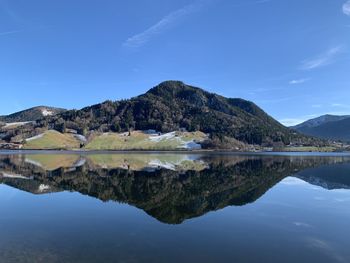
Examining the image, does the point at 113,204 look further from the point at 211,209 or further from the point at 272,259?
the point at 272,259

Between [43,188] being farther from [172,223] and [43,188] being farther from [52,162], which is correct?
[52,162]

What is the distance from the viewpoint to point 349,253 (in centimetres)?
2633

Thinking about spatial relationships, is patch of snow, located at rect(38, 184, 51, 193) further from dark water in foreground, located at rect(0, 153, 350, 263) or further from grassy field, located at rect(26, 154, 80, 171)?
grassy field, located at rect(26, 154, 80, 171)

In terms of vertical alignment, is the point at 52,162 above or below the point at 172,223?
above

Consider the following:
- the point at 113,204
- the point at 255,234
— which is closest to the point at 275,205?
the point at 255,234

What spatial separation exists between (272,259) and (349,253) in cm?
605

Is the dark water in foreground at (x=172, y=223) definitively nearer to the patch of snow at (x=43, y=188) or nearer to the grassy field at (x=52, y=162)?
the patch of snow at (x=43, y=188)

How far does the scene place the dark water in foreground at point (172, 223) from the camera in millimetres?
25344

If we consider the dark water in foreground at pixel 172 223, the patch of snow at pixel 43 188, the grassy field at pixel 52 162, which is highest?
the grassy field at pixel 52 162

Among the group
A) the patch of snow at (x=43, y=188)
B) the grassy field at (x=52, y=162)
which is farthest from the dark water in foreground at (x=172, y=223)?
the grassy field at (x=52, y=162)

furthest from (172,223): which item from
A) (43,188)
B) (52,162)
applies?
(52,162)

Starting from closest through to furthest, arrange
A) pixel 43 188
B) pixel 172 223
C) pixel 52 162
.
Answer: pixel 172 223 < pixel 43 188 < pixel 52 162

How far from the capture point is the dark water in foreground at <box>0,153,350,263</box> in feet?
83.1

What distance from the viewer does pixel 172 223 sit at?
35.5 metres
